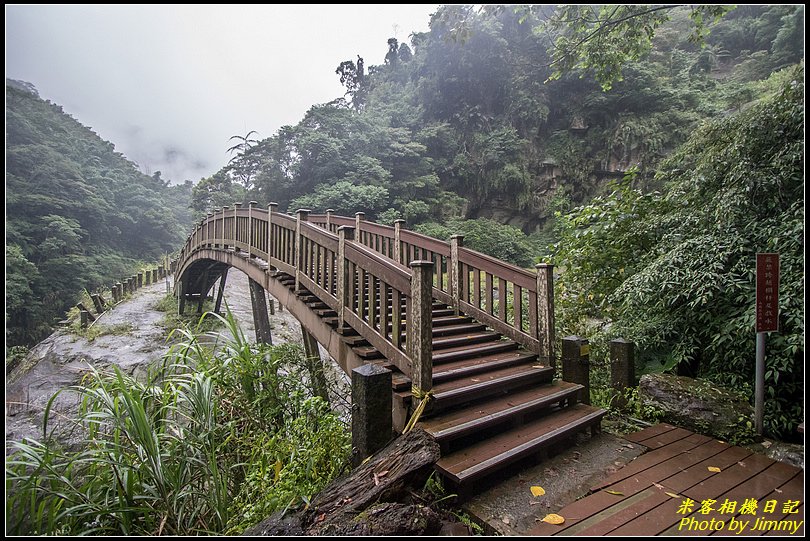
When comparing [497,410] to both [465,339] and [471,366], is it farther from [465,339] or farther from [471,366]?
[465,339]

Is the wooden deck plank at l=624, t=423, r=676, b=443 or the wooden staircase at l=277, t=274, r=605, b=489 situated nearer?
the wooden staircase at l=277, t=274, r=605, b=489

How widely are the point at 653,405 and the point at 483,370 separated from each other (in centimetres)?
170

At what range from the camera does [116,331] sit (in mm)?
9672

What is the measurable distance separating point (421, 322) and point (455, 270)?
1949mm

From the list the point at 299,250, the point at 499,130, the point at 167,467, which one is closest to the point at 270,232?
the point at 299,250

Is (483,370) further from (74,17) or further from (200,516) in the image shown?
(74,17)

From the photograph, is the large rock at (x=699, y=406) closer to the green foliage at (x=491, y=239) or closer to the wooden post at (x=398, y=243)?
the wooden post at (x=398, y=243)

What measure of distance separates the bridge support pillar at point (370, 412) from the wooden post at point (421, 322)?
0.27 metres

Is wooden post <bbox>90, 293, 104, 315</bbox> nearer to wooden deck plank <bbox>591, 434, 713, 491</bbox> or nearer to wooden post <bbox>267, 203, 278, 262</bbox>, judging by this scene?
wooden post <bbox>267, 203, 278, 262</bbox>

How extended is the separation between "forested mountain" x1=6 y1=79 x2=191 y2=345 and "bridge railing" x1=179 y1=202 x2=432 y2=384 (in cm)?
1350

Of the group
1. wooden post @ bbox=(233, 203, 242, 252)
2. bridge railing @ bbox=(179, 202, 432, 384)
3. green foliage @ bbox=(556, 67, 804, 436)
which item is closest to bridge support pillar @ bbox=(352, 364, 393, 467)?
bridge railing @ bbox=(179, 202, 432, 384)

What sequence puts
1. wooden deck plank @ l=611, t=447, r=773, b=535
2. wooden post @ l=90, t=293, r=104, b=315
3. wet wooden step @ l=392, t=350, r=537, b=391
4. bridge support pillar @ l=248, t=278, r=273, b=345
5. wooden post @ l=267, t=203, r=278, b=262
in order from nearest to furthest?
1. wooden deck plank @ l=611, t=447, r=773, b=535
2. wet wooden step @ l=392, t=350, r=537, b=391
3. wooden post @ l=267, t=203, r=278, b=262
4. bridge support pillar @ l=248, t=278, r=273, b=345
5. wooden post @ l=90, t=293, r=104, b=315

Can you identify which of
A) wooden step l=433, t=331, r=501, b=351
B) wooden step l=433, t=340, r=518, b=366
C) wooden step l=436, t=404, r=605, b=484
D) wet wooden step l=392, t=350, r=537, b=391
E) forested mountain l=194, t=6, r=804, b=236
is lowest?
wooden step l=436, t=404, r=605, b=484

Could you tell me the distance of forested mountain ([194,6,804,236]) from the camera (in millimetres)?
13164
